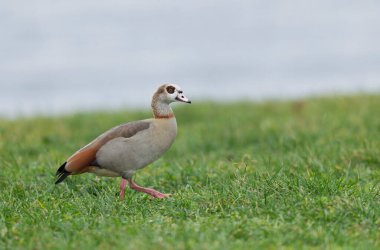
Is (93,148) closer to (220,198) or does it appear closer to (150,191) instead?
(150,191)

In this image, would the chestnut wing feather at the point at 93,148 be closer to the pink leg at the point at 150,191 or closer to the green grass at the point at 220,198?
the green grass at the point at 220,198

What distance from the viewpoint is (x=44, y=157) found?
36.4 feet

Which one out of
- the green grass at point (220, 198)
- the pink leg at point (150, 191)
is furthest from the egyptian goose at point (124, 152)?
the green grass at point (220, 198)

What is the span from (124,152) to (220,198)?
1189 mm

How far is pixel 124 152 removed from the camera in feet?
26.6

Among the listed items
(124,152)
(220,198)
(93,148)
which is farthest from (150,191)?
(220,198)

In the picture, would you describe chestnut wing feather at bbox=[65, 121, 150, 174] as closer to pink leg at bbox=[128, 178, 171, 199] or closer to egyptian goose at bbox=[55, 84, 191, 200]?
egyptian goose at bbox=[55, 84, 191, 200]

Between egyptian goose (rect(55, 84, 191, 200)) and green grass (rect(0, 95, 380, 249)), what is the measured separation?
25 cm

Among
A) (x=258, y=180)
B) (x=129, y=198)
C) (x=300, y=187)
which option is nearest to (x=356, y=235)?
(x=300, y=187)

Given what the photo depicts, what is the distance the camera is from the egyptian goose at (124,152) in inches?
319

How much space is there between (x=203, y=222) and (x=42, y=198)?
2.09 meters

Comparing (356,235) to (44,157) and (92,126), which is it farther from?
(92,126)

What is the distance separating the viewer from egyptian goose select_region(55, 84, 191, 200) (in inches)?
319

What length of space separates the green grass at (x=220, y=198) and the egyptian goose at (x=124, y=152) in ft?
0.81
